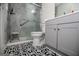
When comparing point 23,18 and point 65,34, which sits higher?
point 23,18

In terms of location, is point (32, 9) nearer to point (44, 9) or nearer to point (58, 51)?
point (44, 9)

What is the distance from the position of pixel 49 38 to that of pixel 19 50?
0.75 meters

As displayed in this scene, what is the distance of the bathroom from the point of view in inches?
77.5

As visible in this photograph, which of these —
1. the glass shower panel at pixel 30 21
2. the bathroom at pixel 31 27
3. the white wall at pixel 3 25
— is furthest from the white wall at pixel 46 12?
the white wall at pixel 3 25

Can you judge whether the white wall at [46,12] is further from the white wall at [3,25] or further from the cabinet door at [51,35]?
the white wall at [3,25]

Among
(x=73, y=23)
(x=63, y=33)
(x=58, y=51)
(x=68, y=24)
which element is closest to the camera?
(x=73, y=23)

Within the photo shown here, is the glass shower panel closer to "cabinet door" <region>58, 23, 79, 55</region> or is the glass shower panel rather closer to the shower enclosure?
the shower enclosure

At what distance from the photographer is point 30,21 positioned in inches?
96.3

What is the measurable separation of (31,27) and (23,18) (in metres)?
0.38

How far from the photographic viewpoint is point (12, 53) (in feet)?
6.24

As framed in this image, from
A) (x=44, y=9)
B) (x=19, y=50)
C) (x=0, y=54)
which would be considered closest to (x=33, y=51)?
(x=19, y=50)

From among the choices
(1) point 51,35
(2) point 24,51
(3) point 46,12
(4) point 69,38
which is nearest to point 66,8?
(3) point 46,12

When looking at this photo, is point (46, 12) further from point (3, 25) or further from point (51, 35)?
point (3, 25)

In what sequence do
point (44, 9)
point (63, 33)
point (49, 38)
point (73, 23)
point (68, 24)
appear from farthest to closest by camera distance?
1. point (44, 9)
2. point (49, 38)
3. point (63, 33)
4. point (68, 24)
5. point (73, 23)
